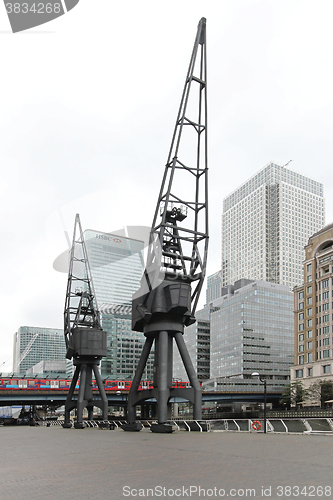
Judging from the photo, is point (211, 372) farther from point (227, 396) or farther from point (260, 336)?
point (227, 396)

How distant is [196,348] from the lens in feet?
630

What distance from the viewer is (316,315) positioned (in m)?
104

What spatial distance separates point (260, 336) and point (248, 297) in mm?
13395

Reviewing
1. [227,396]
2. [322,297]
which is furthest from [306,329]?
[227,396]

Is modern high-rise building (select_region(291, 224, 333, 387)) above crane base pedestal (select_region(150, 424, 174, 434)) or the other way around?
above

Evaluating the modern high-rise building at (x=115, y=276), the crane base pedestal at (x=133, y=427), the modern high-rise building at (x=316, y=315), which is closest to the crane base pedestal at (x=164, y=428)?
the crane base pedestal at (x=133, y=427)

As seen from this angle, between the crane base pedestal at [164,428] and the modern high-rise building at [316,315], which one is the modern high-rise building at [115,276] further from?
the crane base pedestal at [164,428]

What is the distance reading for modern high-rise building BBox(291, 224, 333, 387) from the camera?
324ft

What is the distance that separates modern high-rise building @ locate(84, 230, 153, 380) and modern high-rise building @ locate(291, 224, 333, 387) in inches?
1459

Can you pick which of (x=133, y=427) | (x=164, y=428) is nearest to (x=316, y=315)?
(x=133, y=427)

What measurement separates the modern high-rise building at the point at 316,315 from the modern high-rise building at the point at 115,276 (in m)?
37.1

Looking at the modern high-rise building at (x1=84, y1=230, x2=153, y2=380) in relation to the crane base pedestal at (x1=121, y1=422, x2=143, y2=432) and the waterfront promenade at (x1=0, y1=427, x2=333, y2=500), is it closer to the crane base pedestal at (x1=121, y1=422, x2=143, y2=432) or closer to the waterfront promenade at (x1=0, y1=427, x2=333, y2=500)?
the crane base pedestal at (x1=121, y1=422, x2=143, y2=432)

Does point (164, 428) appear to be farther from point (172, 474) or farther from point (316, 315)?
point (316, 315)

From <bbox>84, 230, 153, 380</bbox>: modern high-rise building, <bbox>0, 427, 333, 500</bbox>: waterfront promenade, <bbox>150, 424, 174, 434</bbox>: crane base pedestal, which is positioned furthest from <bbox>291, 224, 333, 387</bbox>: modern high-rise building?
<bbox>0, 427, 333, 500</bbox>: waterfront promenade
